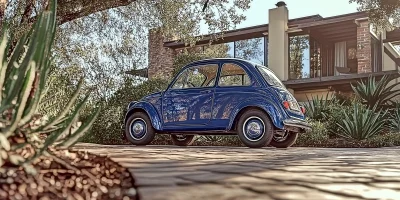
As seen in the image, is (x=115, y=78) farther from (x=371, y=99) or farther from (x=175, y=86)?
(x=371, y=99)

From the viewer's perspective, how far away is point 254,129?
877 centimetres

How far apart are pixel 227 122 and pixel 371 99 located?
7.49 m

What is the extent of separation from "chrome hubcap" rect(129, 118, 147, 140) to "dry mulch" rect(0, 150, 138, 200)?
639cm

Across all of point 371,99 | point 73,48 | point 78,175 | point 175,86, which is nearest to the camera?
point 78,175

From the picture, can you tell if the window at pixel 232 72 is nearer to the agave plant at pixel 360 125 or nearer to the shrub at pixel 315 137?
the shrub at pixel 315 137

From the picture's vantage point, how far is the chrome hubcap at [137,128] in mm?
9953

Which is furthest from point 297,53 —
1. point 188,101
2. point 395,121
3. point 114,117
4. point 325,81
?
point 188,101

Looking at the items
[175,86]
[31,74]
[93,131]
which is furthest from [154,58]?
[31,74]

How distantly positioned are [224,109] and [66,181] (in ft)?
19.8

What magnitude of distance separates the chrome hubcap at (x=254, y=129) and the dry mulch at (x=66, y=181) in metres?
5.38

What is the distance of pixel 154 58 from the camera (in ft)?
83.2

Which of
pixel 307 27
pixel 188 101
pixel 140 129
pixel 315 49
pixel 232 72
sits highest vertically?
pixel 307 27

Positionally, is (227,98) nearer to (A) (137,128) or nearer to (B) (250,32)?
(A) (137,128)

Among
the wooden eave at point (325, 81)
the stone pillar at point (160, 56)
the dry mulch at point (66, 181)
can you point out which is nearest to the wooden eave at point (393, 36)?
the wooden eave at point (325, 81)
